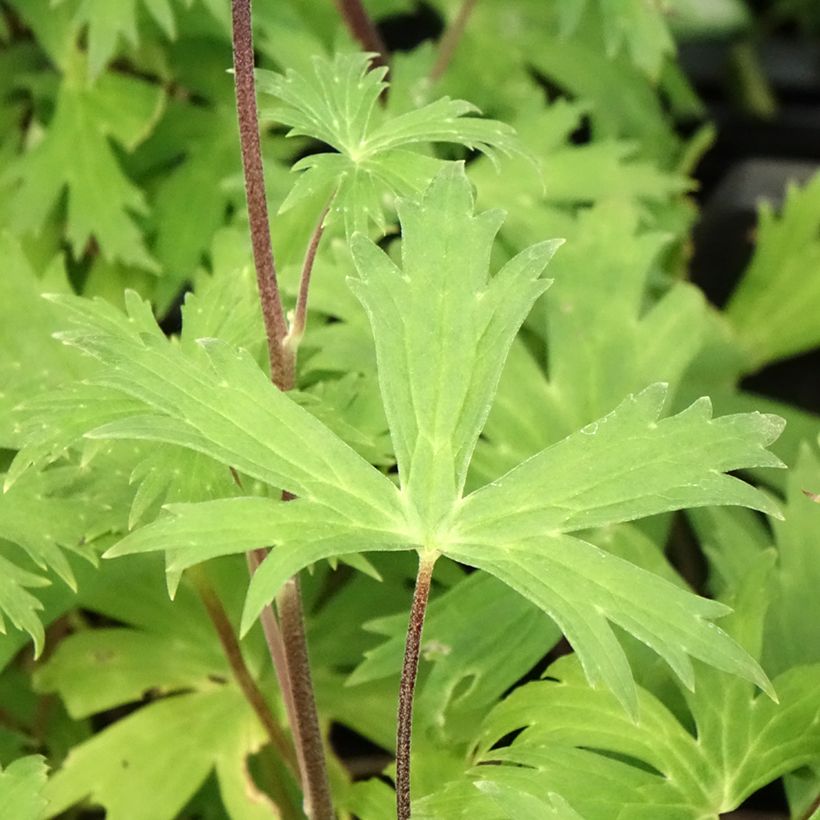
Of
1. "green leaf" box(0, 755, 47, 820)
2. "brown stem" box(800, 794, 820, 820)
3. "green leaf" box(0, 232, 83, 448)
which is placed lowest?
"brown stem" box(800, 794, 820, 820)

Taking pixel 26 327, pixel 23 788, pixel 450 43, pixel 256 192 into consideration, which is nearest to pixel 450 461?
pixel 256 192

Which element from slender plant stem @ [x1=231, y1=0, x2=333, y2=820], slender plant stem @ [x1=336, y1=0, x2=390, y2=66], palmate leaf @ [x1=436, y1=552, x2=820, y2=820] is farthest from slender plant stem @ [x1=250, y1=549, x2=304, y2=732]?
slender plant stem @ [x1=336, y1=0, x2=390, y2=66]

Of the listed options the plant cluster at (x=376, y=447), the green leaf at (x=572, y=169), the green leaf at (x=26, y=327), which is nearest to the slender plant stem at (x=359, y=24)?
the plant cluster at (x=376, y=447)

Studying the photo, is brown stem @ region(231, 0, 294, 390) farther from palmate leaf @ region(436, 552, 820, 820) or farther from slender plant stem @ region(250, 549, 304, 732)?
palmate leaf @ region(436, 552, 820, 820)

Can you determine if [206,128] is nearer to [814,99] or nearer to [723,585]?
[723,585]

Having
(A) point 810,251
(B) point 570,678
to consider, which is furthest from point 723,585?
(A) point 810,251

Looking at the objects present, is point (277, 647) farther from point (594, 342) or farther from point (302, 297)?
point (594, 342)

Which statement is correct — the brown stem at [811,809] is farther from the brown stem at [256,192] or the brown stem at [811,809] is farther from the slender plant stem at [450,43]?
the slender plant stem at [450,43]
